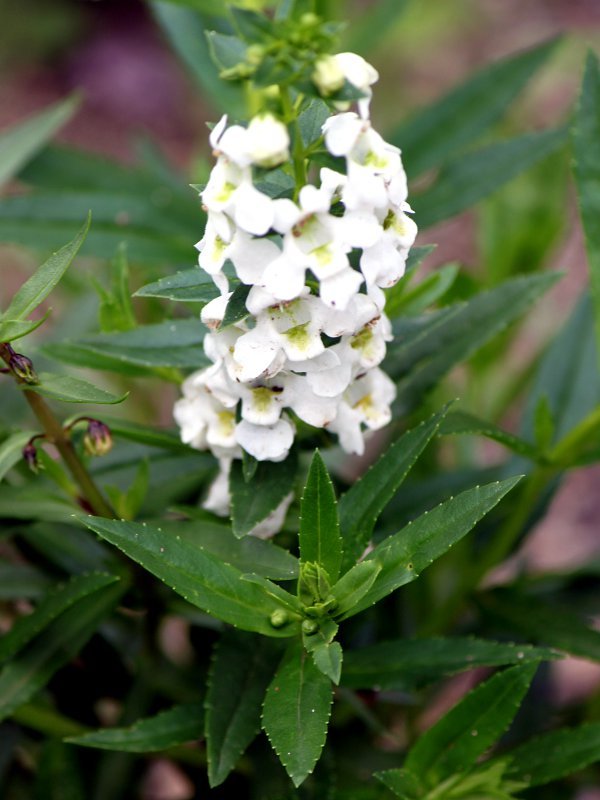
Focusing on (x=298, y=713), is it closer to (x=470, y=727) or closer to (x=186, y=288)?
(x=470, y=727)

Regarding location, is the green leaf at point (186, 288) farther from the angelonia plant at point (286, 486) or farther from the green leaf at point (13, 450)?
the green leaf at point (13, 450)

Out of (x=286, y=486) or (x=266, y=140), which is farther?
(x=286, y=486)

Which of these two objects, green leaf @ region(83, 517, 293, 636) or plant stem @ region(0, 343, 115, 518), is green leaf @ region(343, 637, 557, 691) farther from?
plant stem @ region(0, 343, 115, 518)

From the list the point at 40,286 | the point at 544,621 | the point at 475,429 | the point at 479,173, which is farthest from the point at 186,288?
the point at 479,173

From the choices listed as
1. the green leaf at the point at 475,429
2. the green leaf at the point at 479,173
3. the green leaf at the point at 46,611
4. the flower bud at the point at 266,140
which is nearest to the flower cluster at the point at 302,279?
the flower bud at the point at 266,140

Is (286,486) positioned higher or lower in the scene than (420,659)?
higher

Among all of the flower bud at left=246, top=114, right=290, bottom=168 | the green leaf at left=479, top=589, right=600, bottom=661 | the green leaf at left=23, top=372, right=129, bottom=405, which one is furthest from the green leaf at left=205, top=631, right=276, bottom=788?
the flower bud at left=246, top=114, right=290, bottom=168

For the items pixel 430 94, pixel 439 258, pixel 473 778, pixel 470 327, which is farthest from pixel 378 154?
pixel 430 94
